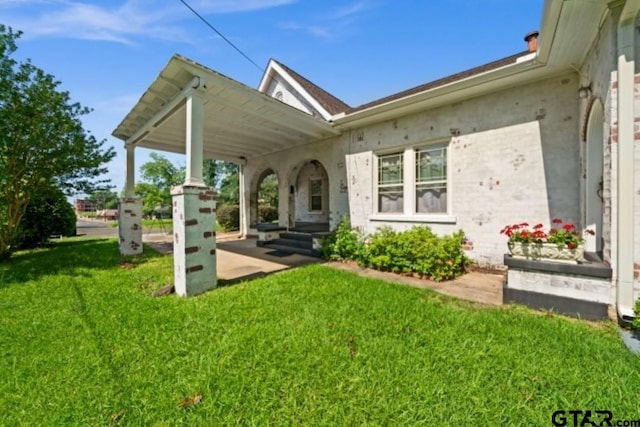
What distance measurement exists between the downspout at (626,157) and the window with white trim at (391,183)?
3827 mm

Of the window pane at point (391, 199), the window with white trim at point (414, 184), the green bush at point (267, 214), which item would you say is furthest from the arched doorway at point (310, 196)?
the green bush at point (267, 214)

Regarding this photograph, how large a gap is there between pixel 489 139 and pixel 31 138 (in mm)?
10594

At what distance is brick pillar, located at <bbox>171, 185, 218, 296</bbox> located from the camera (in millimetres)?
3994

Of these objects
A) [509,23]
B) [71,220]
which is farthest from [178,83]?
[71,220]

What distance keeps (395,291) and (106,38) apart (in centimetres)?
667

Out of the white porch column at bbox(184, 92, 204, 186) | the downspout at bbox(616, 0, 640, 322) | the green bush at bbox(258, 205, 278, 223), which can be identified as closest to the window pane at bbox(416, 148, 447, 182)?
the downspout at bbox(616, 0, 640, 322)

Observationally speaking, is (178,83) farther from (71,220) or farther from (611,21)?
(71,220)

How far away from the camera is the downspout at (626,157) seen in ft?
8.64

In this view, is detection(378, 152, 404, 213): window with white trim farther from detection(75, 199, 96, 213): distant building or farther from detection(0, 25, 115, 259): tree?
detection(75, 199, 96, 213): distant building

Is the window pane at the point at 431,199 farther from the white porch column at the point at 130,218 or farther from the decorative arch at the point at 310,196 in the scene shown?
the white porch column at the point at 130,218

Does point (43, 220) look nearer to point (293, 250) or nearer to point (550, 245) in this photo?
point (293, 250)

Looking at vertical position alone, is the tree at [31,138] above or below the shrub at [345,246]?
above

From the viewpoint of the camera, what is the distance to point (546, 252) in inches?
132

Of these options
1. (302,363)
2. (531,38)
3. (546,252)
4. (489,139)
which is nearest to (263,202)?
(489,139)
